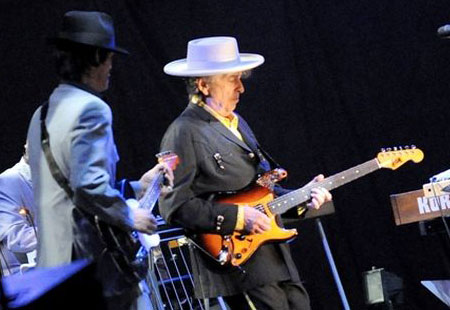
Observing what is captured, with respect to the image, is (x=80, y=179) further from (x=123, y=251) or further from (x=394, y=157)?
(x=394, y=157)

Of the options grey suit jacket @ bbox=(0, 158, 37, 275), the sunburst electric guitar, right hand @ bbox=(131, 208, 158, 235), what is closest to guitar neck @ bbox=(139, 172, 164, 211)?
right hand @ bbox=(131, 208, 158, 235)

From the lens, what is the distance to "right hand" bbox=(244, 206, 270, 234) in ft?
14.9

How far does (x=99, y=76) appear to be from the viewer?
12.3 ft

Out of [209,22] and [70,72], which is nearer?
[70,72]

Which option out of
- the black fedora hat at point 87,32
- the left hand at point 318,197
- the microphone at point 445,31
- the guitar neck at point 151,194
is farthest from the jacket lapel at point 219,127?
the microphone at point 445,31

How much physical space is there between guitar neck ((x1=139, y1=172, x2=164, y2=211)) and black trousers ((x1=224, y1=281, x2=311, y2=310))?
0.85 meters

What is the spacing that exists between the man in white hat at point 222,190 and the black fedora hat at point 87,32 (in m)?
0.91

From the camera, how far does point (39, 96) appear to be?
6.53 m

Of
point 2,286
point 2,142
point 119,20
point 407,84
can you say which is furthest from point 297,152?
point 2,286

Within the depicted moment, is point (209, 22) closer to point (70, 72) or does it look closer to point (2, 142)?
point (2, 142)

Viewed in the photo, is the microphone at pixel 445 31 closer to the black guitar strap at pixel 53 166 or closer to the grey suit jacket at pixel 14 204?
the black guitar strap at pixel 53 166

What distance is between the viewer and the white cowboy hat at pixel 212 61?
15.9 ft

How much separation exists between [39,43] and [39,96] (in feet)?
1.17

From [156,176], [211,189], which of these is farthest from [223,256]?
[156,176]
